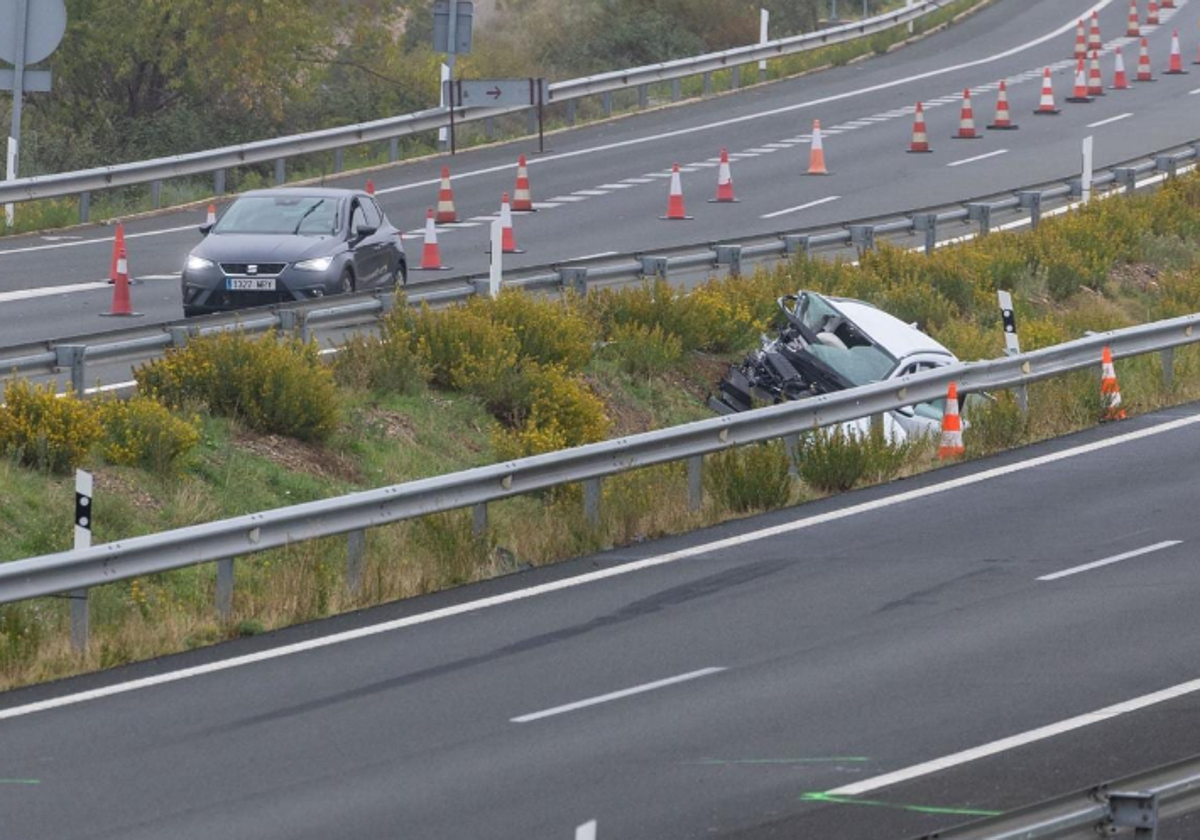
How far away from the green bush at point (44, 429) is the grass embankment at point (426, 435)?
2cm

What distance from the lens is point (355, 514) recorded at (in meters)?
13.6

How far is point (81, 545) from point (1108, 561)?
5992 mm

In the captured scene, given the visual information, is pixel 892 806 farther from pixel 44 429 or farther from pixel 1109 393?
pixel 1109 393

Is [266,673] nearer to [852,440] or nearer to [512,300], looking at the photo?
[852,440]

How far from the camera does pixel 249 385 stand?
1773cm

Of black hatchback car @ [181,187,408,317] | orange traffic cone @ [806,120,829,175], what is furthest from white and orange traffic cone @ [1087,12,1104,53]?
black hatchback car @ [181,187,408,317]

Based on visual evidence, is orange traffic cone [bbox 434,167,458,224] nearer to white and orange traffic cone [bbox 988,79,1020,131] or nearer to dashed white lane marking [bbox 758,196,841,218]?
dashed white lane marking [bbox 758,196,841,218]

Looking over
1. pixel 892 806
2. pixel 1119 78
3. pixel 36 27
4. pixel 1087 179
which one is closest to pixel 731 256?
pixel 1087 179

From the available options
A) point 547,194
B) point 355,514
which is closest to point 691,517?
point 355,514

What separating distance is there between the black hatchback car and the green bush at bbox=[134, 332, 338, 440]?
4.30 metres

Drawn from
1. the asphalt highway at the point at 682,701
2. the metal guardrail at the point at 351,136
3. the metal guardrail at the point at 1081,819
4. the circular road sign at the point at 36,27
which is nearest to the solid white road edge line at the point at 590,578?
the asphalt highway at the point at 682,701

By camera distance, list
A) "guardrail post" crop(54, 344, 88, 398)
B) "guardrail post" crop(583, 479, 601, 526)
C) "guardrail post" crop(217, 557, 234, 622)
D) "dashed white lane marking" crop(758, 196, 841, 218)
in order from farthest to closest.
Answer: "dashed white lane marking" crop(758, 196, 841, 218)
"guardrail post" crop(54, 344, 88, 398)
"guardrail post" crop(583, 479, 601, 526)
"guardrail post" crop(217, 557, 234, 622)

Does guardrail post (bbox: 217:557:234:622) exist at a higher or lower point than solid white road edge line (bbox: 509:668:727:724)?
higher

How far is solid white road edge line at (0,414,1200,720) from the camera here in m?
11.5
